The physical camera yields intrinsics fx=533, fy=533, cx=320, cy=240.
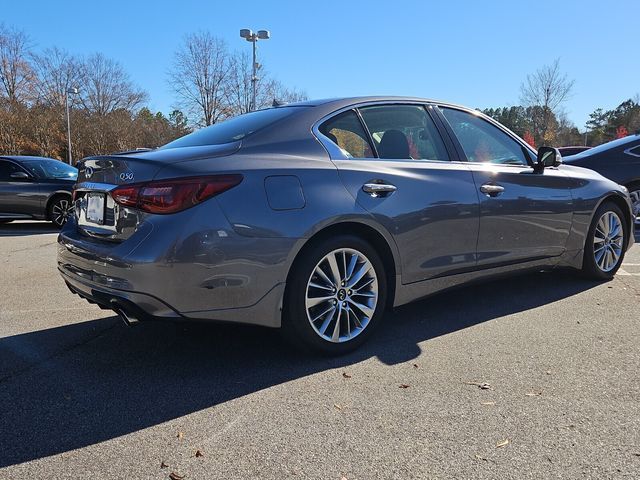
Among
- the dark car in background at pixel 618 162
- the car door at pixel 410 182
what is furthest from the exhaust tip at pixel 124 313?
the dark car in background at pixel 618 162

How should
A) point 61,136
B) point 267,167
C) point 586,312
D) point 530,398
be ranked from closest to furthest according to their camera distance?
point 530,398 → point 267,167 → point 586,312 → point 61,136

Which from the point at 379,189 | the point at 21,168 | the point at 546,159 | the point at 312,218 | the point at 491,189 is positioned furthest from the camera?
the point at 21,168

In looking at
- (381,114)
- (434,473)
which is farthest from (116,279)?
(381,114)

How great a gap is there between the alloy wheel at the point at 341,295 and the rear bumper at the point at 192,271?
0.91 ft

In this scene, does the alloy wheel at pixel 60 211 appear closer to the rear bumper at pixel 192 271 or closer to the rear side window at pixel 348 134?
the rear bumper at pixel 192 271

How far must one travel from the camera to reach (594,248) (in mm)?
5066

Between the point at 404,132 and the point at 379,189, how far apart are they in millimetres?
687

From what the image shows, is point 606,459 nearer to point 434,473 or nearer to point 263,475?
point 434,473

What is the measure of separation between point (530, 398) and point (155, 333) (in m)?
2.51

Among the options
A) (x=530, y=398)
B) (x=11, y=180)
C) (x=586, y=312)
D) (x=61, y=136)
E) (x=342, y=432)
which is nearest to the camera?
(x=342, y=432)

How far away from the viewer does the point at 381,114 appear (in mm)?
3779

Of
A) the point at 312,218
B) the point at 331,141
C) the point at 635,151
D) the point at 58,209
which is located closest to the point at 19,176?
the point at 58,209

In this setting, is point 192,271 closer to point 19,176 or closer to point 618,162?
point 618,162

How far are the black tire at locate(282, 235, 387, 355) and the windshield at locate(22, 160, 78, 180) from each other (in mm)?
8592
